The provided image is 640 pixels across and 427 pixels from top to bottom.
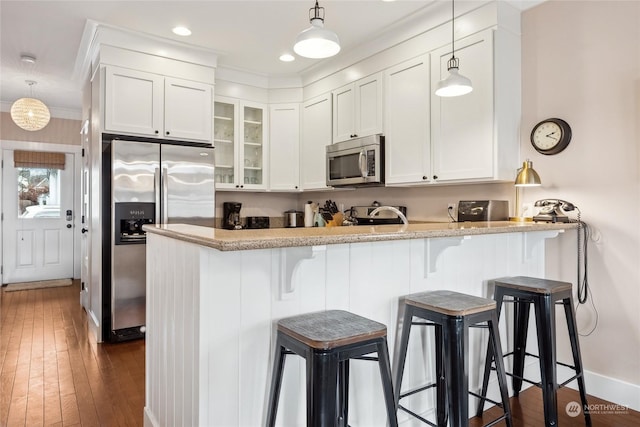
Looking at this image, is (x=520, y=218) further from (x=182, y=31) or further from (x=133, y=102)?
(x=133, y=102)

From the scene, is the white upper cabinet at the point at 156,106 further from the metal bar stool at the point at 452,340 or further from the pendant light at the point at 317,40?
the metal bar stool at the point at 452,340

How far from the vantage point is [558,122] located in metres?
2.63

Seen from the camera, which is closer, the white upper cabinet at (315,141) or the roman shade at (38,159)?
the white upper cabinet at (315,141)

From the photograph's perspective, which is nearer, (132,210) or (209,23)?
(209,23)

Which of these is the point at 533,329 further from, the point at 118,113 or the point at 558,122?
the point at 118,113

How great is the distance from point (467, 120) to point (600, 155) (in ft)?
2.77

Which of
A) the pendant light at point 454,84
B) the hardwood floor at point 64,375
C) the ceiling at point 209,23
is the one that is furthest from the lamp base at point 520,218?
the hardwood floor at point 64,375

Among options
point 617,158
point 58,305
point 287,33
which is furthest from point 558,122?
point 58,305

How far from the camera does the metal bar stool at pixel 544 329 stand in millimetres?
1975

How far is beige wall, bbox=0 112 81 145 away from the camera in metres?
5.51

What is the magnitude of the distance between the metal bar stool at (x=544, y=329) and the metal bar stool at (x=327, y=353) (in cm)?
73

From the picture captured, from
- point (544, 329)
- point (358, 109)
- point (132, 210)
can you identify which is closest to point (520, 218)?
point (544, 329)

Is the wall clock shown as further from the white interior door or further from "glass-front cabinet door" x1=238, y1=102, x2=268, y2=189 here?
the white interior door

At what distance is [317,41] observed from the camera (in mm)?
1872
